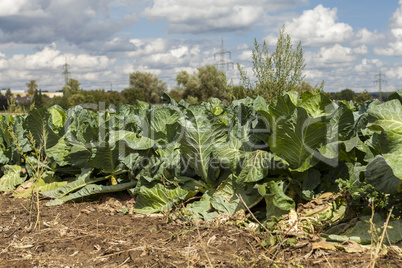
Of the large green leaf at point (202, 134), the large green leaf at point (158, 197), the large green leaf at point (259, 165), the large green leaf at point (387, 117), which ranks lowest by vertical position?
the large green leaf at point (158, 197)

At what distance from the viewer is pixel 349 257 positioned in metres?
2.61

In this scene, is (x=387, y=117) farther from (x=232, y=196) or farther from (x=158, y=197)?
(x=158, y=197)

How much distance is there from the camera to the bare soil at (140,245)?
2771 millimetres

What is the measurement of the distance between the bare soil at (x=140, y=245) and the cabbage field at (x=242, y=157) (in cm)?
25

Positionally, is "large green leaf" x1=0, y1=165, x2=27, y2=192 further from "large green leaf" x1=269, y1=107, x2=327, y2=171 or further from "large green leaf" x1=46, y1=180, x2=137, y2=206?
"large green leaf" x1=269, y1=107, x2=327, y2=171

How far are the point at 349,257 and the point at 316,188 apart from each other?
120 centimetres

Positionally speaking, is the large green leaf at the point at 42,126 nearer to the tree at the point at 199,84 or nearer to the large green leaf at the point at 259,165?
the large green leaf at the point at 259,165

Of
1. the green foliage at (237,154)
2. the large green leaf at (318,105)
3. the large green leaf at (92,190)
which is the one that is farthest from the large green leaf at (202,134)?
the large green leaf at (92,190)

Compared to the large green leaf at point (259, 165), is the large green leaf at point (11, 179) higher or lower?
lower

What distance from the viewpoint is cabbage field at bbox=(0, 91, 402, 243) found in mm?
3115

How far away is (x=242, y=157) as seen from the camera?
153 inches

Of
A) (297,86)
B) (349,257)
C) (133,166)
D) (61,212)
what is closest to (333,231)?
(349,257)

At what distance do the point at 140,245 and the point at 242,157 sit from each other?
1.29 m

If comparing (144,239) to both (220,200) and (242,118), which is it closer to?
(220,200)
